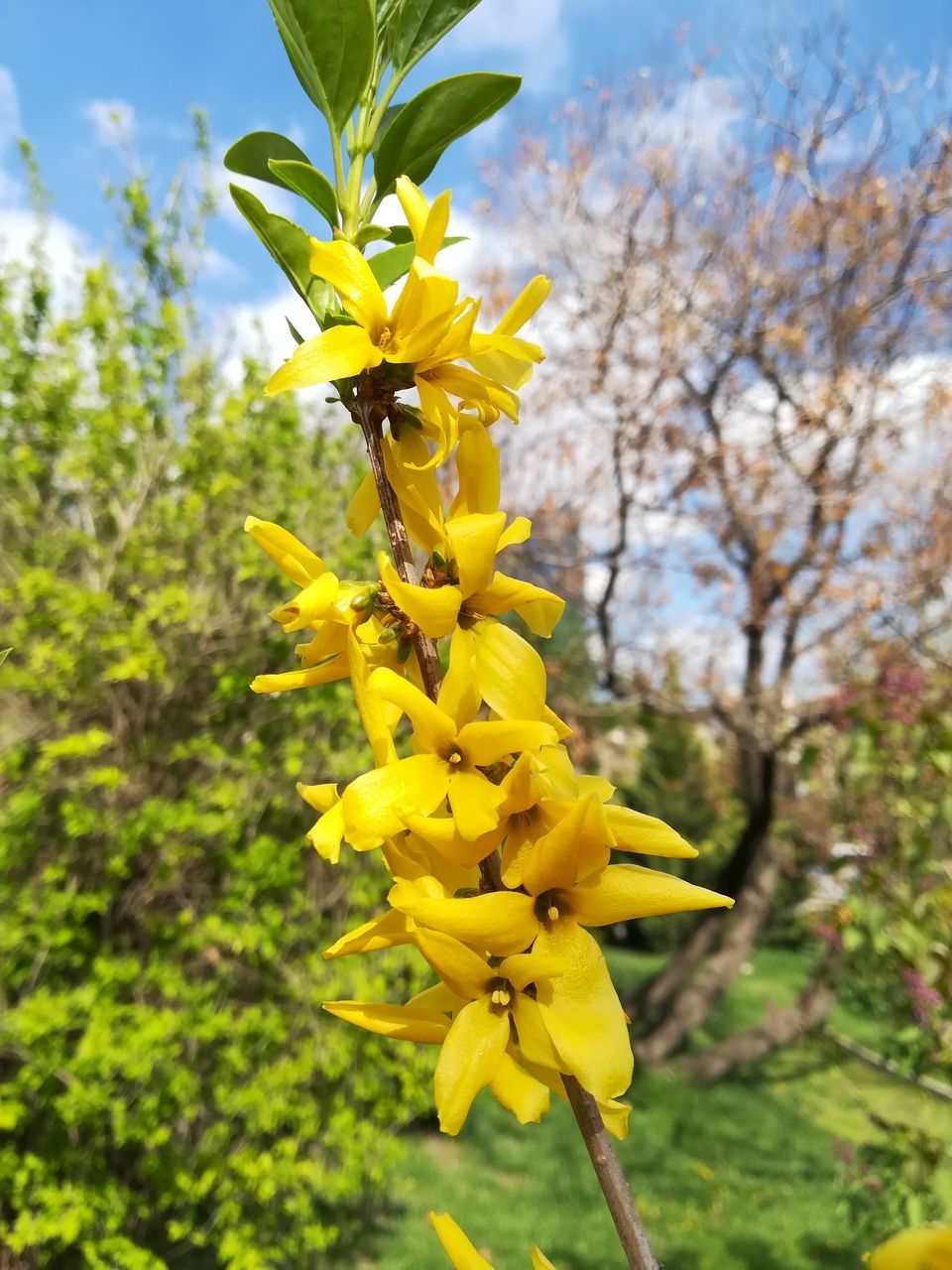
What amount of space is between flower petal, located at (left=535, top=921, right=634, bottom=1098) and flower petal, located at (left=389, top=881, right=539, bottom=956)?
23 millimetres

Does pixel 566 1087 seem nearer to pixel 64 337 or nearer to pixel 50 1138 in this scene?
pixel 50 1138

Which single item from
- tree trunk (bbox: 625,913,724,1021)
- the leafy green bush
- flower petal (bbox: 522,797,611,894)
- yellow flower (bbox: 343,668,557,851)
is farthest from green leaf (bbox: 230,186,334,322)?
tree trunk (bbox: 625,913,724,1021)

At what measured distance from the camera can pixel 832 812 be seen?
4.77 m

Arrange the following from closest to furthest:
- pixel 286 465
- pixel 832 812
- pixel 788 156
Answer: pixel 286 465, pixel 832 812, pixel 788 156

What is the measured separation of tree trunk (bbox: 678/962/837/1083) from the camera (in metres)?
7.46

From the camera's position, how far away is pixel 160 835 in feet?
10.5

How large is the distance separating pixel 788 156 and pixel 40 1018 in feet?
25.6

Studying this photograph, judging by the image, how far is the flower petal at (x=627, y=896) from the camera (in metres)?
0.56

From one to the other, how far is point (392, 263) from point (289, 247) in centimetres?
10

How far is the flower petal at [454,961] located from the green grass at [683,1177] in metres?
4.56

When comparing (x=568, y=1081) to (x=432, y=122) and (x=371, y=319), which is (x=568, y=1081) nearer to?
(x=371, y=319)

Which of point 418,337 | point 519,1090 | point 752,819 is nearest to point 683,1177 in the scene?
point 752,819

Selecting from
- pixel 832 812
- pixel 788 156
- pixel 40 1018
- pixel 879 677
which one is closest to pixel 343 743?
pixel 40 1018

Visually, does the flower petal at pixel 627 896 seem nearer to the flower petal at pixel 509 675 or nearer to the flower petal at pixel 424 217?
the flower petal at pixel 509 675
